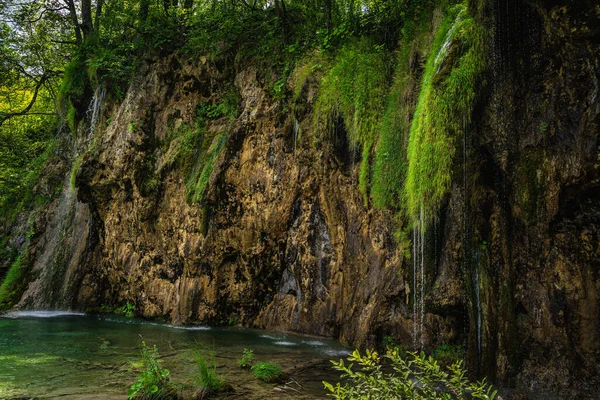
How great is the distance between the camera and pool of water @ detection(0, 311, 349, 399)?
18.7ft

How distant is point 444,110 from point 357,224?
3134mm

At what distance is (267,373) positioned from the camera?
6.19 m

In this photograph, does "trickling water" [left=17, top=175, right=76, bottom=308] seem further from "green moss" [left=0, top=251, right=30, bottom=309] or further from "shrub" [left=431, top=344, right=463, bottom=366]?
"shrub" [left=431, top=344, right=463, bottom=366]

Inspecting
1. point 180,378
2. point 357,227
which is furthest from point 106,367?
point 357,227

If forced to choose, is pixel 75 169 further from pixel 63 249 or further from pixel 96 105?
pixel 63 249

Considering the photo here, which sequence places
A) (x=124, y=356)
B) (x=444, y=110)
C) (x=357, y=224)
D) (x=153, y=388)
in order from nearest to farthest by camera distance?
1. (x=153, y=388)
2. (x=444, y=110)
3. (x=124, y=356)
4. (x=357, y=224)

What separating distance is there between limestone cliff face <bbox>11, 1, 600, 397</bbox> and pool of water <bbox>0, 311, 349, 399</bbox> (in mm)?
1158

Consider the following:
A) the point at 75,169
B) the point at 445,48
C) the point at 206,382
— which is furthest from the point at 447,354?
the point at 75,169

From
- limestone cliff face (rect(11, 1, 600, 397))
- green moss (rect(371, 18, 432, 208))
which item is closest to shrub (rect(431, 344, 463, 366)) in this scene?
limestone cliff face (rect(11, 1, 600, 397))

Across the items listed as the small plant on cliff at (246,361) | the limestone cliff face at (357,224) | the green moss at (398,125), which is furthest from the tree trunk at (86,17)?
the small plant on cliff at (246,361)

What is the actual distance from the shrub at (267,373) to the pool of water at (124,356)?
116 millimetres

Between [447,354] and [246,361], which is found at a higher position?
[447,354]

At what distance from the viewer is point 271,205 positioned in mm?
11461

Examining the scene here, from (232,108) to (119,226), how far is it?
15.6 ft
